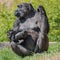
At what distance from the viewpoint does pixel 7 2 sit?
1794 cm

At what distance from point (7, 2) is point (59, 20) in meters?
3.87

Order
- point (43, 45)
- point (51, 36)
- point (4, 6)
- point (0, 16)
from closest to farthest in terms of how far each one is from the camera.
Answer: point (43, 45) → point (51, 36) → point (0, 16) → point (4, 6)

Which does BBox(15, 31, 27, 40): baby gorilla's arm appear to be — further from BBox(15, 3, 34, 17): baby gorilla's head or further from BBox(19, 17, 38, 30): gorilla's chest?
BBox(15, 3, 34, 17): baby gorilla's head

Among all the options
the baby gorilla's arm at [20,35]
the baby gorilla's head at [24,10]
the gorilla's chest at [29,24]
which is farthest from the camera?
the baby gorilla's head at [24,10]

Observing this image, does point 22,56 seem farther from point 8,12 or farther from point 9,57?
point 8,12

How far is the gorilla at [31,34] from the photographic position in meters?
9.48

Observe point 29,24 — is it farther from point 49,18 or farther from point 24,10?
point 49,18

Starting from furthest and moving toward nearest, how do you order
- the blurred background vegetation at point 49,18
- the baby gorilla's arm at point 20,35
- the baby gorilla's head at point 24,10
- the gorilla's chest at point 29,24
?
the blurred background vegetation at point 49,18
the baby gorilla's head at point 24,10
the gorilla's chest at point 29,24
the baby gorilla's arm at point 20,35

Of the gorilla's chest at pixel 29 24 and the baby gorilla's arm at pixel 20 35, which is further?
the gorilla's chest at pixel 29 24

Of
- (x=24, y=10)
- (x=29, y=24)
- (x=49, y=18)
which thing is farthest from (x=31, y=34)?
(x=49, y=18)

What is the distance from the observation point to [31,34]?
958 centimetres

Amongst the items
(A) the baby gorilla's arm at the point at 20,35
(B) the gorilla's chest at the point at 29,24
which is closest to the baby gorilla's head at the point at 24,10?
(B) the gorilla's chest at the point at 29,24

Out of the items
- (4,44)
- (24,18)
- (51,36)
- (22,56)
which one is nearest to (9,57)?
(22,56)

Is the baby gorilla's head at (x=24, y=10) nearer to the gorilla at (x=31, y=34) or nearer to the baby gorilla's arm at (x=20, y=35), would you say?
the gorilla at (x=31, y=34)
